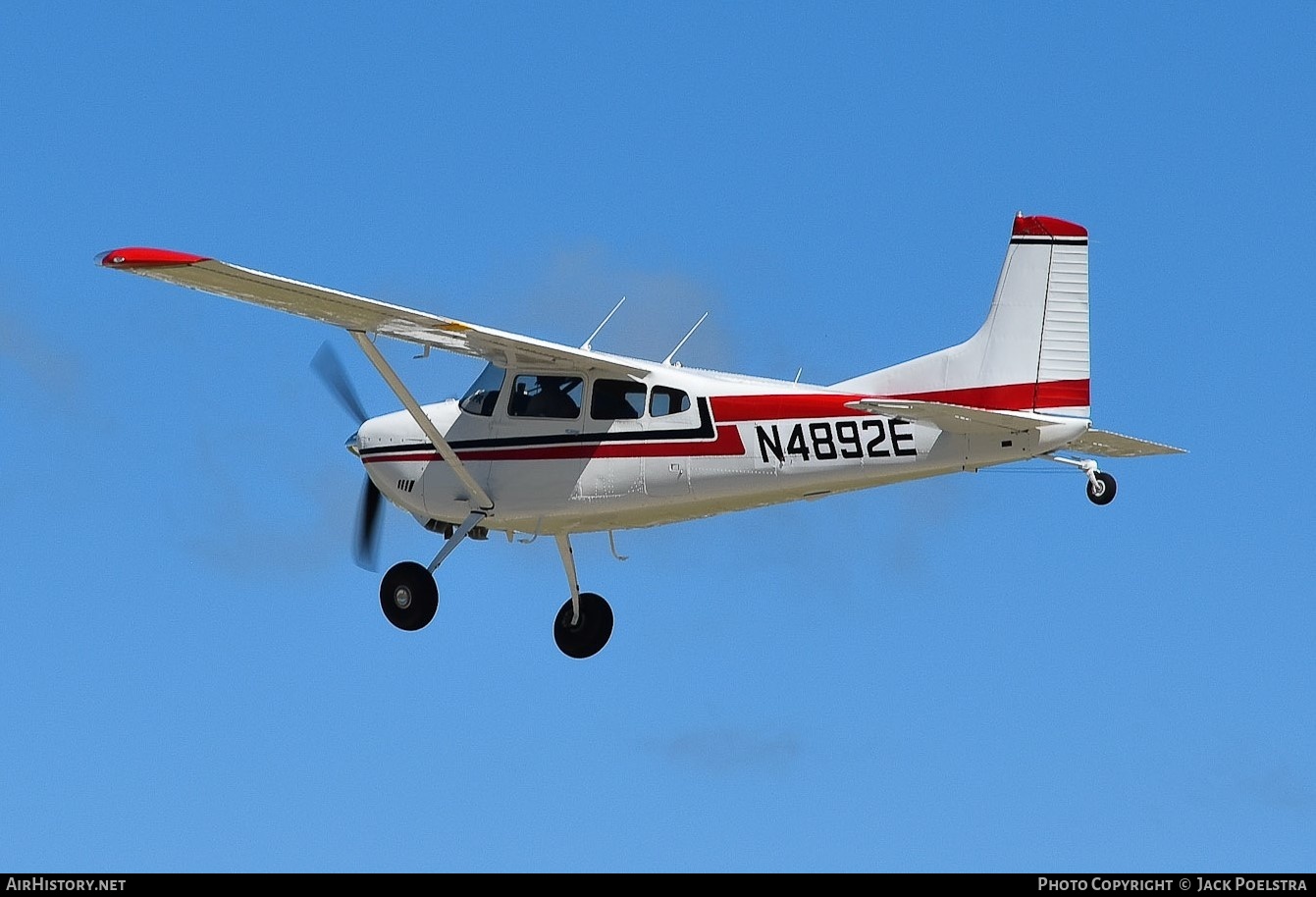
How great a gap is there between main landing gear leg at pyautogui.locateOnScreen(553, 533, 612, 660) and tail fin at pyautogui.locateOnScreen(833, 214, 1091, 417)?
15.2ft

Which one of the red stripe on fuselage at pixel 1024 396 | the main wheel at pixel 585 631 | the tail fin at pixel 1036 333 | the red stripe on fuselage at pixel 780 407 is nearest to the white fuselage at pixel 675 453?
the red stripe on fuselage at pixel 780 407

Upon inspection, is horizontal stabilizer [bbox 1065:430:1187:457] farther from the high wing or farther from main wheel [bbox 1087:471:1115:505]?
the high wing

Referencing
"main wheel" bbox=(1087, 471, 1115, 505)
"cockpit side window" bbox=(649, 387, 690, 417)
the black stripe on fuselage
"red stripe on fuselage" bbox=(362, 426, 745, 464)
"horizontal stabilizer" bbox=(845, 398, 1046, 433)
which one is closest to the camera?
"main wheel" bbox=(1087, 471, 1115, 505)

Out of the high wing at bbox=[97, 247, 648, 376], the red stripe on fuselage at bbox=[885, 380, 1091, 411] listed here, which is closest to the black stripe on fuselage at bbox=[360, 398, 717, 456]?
the high wing at bbox=[97, 247, 648, 376]

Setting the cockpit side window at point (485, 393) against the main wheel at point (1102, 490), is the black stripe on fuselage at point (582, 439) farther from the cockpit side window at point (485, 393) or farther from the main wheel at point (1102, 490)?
the main wheel at point (1102, 490)

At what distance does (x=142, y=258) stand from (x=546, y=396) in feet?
13.6

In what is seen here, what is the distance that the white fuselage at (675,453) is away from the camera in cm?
1928

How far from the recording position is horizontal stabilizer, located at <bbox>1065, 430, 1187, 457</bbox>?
20.2 metres

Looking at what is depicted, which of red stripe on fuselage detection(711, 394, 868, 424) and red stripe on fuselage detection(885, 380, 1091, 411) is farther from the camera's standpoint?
red stripe on fuselage detection(711, 394, 868, 424)

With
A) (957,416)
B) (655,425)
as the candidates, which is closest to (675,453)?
(655,425)
